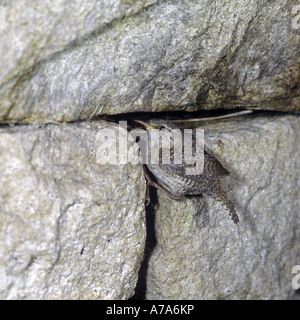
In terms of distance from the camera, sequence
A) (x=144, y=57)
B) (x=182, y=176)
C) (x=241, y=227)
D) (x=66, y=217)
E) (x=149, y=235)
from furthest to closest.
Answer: (x=241, y=227)
(x=149, y=235)
(x=182, y=176)
(x=144, y=57)
(x=66, y=217)

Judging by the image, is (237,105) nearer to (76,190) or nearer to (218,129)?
(218,129)

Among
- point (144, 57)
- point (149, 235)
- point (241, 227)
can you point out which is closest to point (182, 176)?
point (149, 235)

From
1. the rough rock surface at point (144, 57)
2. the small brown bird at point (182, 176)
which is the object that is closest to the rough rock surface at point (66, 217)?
the rough rock surface at point (144, 57)

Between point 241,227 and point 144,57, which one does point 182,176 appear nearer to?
point 241,227

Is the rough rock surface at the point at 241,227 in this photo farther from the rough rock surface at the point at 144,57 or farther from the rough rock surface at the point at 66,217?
the rough rock surface at the point at 66,217

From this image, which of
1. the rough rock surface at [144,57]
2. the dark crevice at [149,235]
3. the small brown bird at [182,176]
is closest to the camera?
the rough rock surface at [144,57]

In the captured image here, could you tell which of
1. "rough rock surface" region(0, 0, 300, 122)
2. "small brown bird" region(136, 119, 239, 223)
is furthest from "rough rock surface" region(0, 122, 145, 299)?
"small brown bird" region(136, 119, 239, 223)
